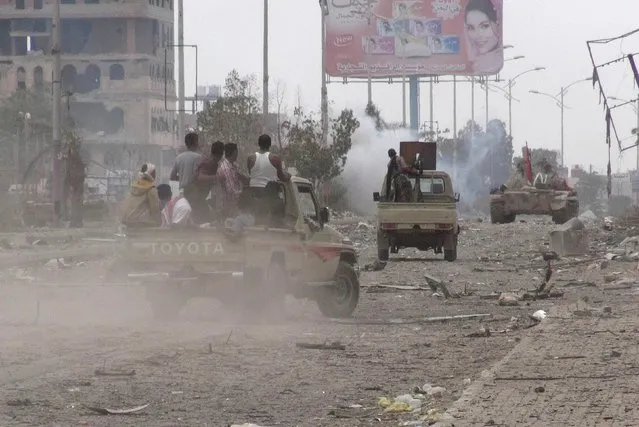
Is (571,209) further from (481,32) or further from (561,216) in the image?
(481,32)

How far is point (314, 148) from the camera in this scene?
196 feet

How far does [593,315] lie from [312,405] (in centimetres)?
727

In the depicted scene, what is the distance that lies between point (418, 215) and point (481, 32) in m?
50.4

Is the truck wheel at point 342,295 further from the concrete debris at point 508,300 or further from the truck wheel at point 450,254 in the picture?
the truck wheel at point 450,254

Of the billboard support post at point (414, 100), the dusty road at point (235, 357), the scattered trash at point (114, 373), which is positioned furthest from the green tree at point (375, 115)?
the scattered trash at point (114, 373)

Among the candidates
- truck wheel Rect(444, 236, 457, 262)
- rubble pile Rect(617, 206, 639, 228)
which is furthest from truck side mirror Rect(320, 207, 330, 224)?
rubble pile Rect(617, 206, 639, 228)

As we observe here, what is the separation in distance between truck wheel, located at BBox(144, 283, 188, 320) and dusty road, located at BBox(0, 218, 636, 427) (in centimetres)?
15

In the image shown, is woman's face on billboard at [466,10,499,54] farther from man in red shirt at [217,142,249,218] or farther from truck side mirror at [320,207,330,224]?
man in red shirt at [217,142,249,218]

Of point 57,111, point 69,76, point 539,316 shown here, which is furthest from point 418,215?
point 69,76

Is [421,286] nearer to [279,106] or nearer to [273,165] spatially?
[273,165]

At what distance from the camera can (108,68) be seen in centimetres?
12825

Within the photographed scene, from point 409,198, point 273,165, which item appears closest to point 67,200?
point 409,198

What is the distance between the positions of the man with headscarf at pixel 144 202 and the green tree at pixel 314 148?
41.5m

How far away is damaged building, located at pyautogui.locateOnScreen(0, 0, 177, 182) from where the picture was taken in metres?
125
